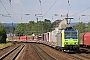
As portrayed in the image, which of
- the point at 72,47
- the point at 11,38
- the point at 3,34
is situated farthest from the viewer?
the point at 11,38

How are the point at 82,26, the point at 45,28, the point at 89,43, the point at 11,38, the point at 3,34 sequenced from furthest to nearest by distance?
the point at 45,28 → the point at 82,26 → the point at 11,38 → the point at 3,34 → the point at 89,43

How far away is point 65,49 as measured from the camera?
34281 millimetres

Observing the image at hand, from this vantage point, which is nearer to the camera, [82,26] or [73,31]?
[73,31]

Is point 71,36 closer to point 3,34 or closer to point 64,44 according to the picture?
point 64,44

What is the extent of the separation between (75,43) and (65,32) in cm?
197

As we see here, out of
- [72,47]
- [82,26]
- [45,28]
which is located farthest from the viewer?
[45,28]

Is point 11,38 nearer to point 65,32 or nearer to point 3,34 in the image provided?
point 3,34

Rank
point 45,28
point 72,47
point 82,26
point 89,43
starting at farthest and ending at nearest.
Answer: point 45,28
point 82,26
point 89,43
point 72,47

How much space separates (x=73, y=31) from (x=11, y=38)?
103042 millimetres

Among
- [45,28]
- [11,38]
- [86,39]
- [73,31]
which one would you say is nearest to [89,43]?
[86,39]

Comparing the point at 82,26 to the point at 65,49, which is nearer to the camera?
the point at 65,49

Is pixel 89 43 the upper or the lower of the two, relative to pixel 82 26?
lower

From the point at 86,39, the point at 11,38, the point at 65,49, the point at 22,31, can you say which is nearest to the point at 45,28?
the point at 22,31

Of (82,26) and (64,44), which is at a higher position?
(82,26)
